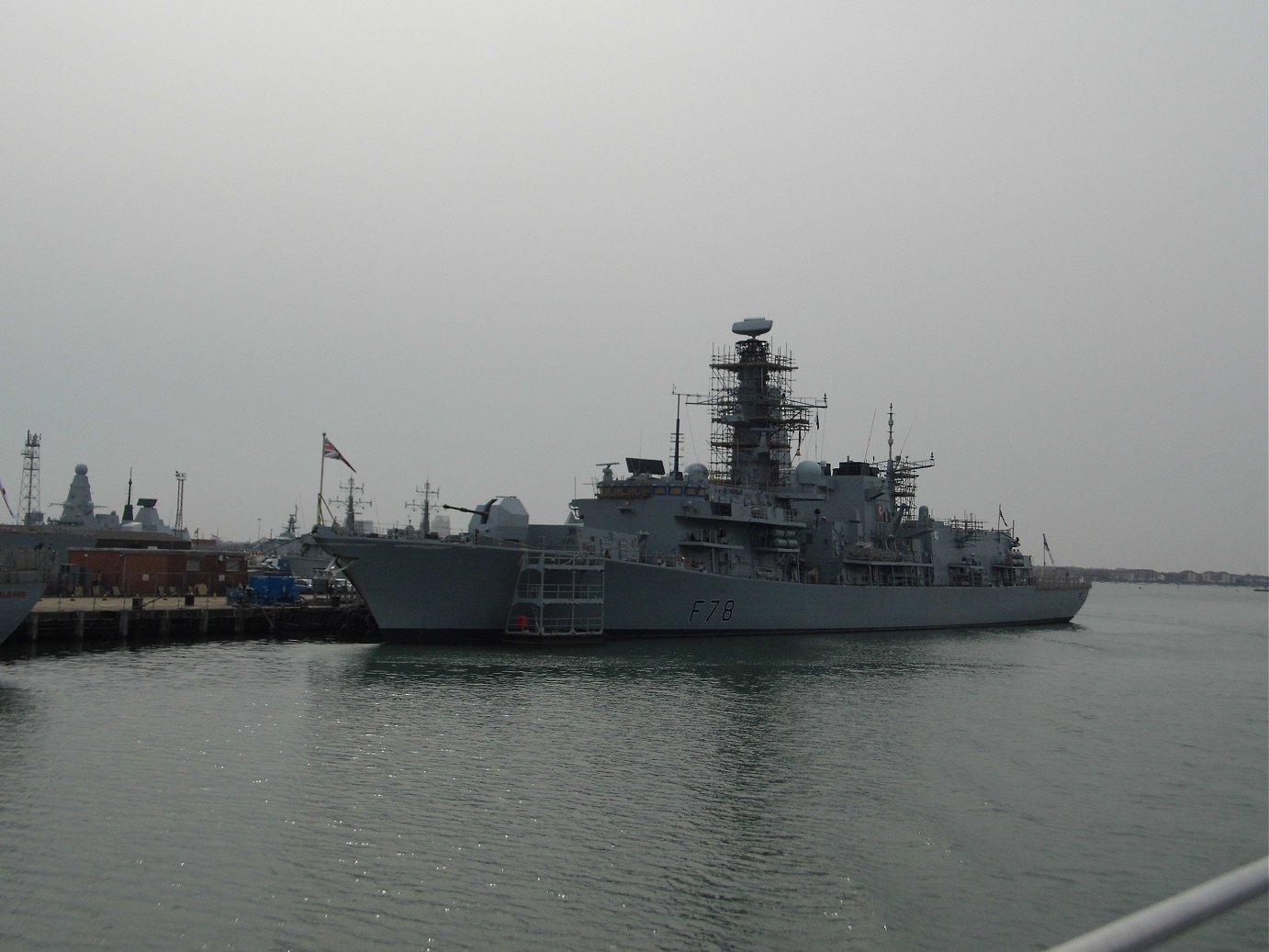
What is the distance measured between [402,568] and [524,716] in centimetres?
1120

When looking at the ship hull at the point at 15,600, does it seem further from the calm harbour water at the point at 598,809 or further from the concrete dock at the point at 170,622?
the concrete dock at the point at 170,622

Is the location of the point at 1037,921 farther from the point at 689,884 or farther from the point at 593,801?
Answer: the point at 593,801

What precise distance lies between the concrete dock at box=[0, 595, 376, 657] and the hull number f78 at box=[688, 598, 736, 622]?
13031mm

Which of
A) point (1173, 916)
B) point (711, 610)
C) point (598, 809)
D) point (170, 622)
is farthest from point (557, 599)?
point (1173, 916)

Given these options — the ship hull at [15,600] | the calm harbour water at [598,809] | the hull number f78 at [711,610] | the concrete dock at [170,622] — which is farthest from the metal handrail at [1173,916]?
the concrete dock at [170,622]

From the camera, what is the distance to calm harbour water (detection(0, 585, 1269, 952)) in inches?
447

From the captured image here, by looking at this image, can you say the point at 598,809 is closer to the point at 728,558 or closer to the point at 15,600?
the point at 15,600

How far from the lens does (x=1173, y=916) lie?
75.7 inches

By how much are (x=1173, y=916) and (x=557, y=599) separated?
1214 inches

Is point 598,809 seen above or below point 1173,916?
below

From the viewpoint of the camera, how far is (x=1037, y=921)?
38.3 feet

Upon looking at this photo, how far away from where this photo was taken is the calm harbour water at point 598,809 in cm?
1134

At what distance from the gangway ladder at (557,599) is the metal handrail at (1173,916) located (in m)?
29.9

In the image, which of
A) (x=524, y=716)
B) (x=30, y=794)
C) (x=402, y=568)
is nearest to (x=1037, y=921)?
(x=524, y=716)
